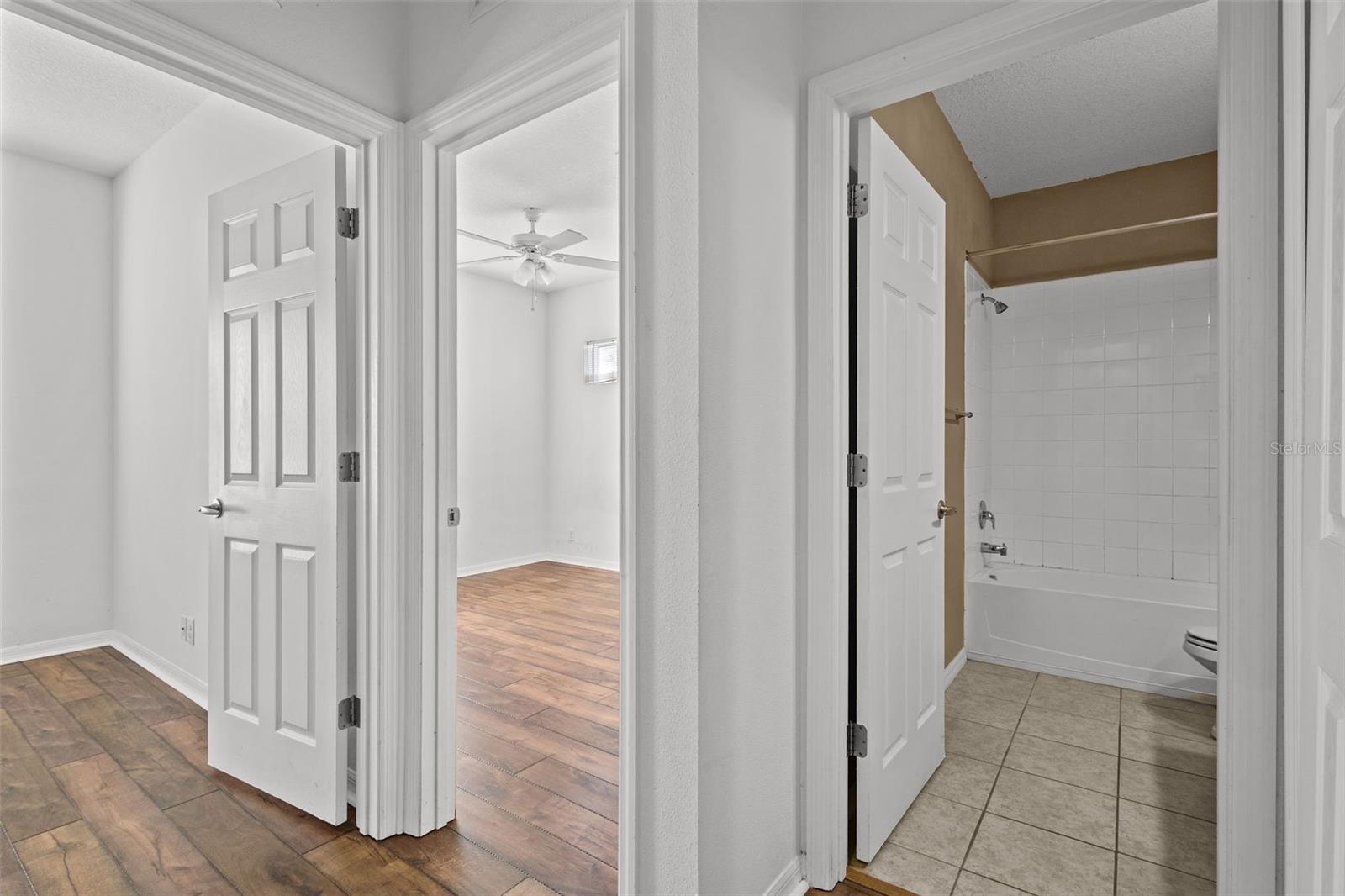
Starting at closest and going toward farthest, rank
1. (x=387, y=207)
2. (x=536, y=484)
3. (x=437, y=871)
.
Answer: (x=437, y=871) < (x=387, y=207) < (x=536, y=484)

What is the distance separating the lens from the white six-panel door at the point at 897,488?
5.81 feet

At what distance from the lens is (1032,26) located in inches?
55.2

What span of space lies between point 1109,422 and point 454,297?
3749 millimetres

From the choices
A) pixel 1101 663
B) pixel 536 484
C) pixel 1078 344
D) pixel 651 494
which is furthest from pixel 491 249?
pixel 1101 663

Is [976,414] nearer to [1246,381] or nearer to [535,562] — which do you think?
[1246,381]

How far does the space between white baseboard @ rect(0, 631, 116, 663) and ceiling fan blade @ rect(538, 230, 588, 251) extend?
3.30 m

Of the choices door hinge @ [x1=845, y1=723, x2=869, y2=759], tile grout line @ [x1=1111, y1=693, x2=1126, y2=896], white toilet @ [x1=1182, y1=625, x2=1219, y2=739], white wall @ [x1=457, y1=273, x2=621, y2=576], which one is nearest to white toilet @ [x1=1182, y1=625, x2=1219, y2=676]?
white toilet @ [x1=1182, y1=625, x2=1219, y2=739]

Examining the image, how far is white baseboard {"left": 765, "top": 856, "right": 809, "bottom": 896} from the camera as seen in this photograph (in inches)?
62.8

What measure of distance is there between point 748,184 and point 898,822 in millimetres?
1869

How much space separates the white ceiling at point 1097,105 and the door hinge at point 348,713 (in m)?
3.29

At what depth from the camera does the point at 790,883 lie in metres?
1.66

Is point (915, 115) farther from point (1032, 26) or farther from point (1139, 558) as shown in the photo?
point (1139, 558)

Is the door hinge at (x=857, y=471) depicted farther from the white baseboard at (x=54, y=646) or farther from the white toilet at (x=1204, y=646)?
the white baseboard at (x=54, y=646)

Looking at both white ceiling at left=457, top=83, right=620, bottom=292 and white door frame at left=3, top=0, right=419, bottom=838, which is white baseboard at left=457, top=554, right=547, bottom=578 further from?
white door frame at left=3, top=0, right=419, bottom=838
